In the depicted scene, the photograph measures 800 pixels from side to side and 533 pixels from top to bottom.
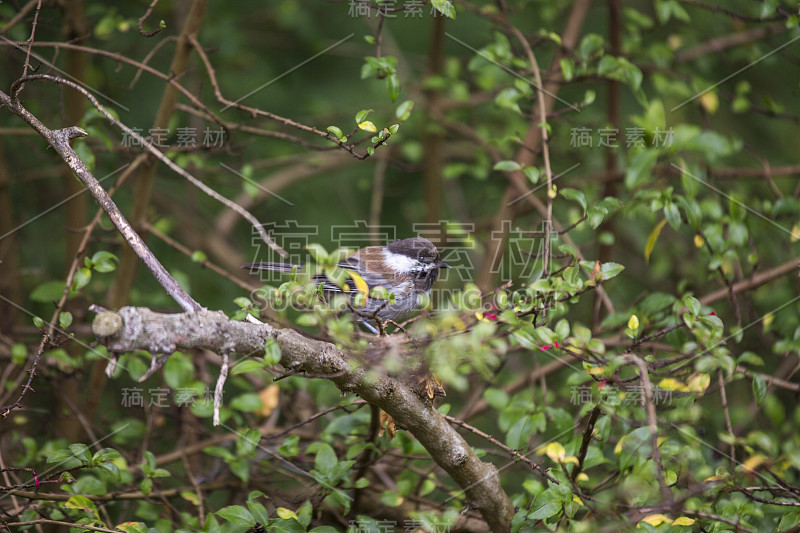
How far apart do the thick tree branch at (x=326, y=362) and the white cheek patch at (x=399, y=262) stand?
209cm

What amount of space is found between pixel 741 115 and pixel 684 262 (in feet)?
6.99

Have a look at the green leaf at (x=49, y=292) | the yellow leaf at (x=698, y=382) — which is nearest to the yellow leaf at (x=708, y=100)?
the yellow leaf at (x=698, y=382)

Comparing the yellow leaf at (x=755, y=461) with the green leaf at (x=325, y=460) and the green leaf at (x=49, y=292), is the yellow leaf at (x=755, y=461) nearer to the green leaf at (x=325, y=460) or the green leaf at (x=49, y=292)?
the green leaf at (x=325, y=460)

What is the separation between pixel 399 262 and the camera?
516 cm

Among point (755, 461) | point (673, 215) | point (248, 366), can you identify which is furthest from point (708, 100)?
point (248, 366)

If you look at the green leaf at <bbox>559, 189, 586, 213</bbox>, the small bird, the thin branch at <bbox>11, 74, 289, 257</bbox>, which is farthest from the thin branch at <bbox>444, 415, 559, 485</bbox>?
the small bird

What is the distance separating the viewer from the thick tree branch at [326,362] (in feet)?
7.27

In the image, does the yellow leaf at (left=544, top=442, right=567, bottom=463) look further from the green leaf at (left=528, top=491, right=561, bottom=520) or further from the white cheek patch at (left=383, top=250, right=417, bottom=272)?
the white cheek patch at (left=383, top=250, right=417, bottom=272)

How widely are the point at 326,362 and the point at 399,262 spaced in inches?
99.6

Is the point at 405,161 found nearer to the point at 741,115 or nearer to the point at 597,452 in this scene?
the point at 741,115

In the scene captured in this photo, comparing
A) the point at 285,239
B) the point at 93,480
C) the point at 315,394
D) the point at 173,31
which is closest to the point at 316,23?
the point at 173,31

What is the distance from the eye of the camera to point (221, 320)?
2410 millimetres

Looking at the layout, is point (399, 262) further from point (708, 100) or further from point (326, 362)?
point (708, 100)

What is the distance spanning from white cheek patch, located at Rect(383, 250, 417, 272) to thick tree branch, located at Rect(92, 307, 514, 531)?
209 centimetres
